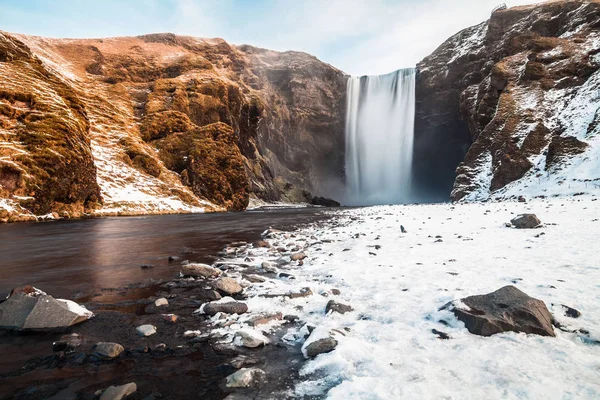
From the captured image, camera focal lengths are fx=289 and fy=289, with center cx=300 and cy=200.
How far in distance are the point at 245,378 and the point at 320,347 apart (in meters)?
0.98

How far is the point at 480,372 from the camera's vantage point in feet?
9.47

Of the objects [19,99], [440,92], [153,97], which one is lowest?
[19,99]

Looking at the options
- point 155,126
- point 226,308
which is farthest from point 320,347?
point 155,126

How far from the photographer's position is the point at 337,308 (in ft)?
15.5

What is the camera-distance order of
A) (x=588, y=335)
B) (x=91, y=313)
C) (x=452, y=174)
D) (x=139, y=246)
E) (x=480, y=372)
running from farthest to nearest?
(x=452, y=174)
(x=139, y=246)
(x=91, y=313)
(x=588, y=335)
(x=480, y=372)

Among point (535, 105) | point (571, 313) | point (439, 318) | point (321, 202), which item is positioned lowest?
point (321, 202)

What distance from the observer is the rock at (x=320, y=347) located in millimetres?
3548

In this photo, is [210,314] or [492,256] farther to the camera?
[492,256]

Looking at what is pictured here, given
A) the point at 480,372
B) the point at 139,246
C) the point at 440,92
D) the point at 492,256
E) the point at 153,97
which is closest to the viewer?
the point at 480,372

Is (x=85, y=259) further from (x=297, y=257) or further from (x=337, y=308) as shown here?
(x=337, y=308)

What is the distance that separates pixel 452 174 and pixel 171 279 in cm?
10256

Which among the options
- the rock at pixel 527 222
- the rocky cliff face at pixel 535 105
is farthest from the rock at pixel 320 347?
the rocky cliff face at pixel 535 105

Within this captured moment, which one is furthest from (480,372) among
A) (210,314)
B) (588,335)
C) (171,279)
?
(171,279)

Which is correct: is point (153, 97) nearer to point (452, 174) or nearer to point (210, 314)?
point (210, 314)
